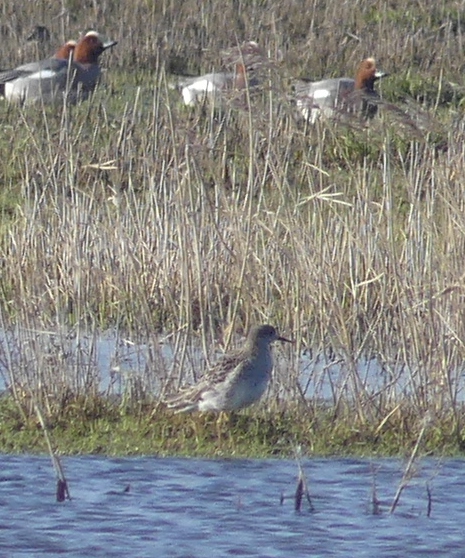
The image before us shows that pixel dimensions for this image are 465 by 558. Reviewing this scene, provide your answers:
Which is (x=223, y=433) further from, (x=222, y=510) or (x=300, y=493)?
(x=300, y=493)

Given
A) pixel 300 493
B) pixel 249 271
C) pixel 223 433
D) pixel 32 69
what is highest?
pixel 249 271

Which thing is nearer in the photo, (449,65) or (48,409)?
(48,409)

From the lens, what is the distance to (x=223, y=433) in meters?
6.44

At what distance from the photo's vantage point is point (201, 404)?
643 cm

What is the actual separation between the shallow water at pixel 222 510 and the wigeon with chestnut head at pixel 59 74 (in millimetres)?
8582

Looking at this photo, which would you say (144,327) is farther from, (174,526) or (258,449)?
(174,526)

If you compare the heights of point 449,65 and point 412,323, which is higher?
point 412,323

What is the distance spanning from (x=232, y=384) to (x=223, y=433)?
23cm

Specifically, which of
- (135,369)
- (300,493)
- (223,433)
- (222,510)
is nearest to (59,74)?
(135,369)

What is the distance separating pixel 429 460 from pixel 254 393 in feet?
2.41

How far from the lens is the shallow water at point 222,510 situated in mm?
5375

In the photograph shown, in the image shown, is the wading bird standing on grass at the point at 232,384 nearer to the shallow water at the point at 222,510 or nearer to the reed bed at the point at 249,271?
the reed bed at the point at 249,271

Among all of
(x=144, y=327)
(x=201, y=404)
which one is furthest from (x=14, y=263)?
(x=201, y=404)

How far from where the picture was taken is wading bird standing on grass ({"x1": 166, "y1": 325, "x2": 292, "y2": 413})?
639cm
